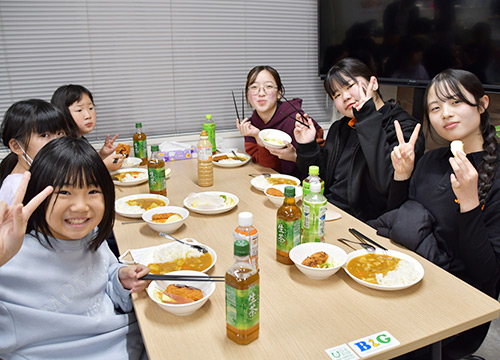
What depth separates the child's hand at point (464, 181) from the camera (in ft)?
4.42

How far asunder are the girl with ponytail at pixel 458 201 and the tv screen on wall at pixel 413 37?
3.14ft

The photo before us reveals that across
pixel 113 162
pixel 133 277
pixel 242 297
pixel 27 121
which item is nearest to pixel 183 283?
pixel 133 277

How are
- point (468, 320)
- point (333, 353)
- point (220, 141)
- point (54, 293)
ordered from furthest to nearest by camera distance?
point (220, 141), point (54, 293), point (468, 320), point (333, 353)

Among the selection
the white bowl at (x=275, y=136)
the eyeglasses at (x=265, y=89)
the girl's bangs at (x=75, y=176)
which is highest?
the eyeglasses at (x=265, y=89)

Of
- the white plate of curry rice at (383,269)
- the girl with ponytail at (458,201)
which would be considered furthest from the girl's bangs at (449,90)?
the white plate of curry rice at (383,269)

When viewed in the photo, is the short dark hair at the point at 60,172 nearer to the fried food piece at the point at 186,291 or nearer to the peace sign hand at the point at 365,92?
the fried food piece at the point at 186,291

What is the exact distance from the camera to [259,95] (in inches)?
109

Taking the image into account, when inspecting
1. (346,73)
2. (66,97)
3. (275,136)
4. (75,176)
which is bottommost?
(275,136)

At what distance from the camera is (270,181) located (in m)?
2.26

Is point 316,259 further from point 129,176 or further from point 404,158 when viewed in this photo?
point 129,176

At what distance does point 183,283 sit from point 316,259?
0.43 meters

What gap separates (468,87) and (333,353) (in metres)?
1.16

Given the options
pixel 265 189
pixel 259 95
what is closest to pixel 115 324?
pixel 265 189

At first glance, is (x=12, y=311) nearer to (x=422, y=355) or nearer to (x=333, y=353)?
(x=333, y=353)
